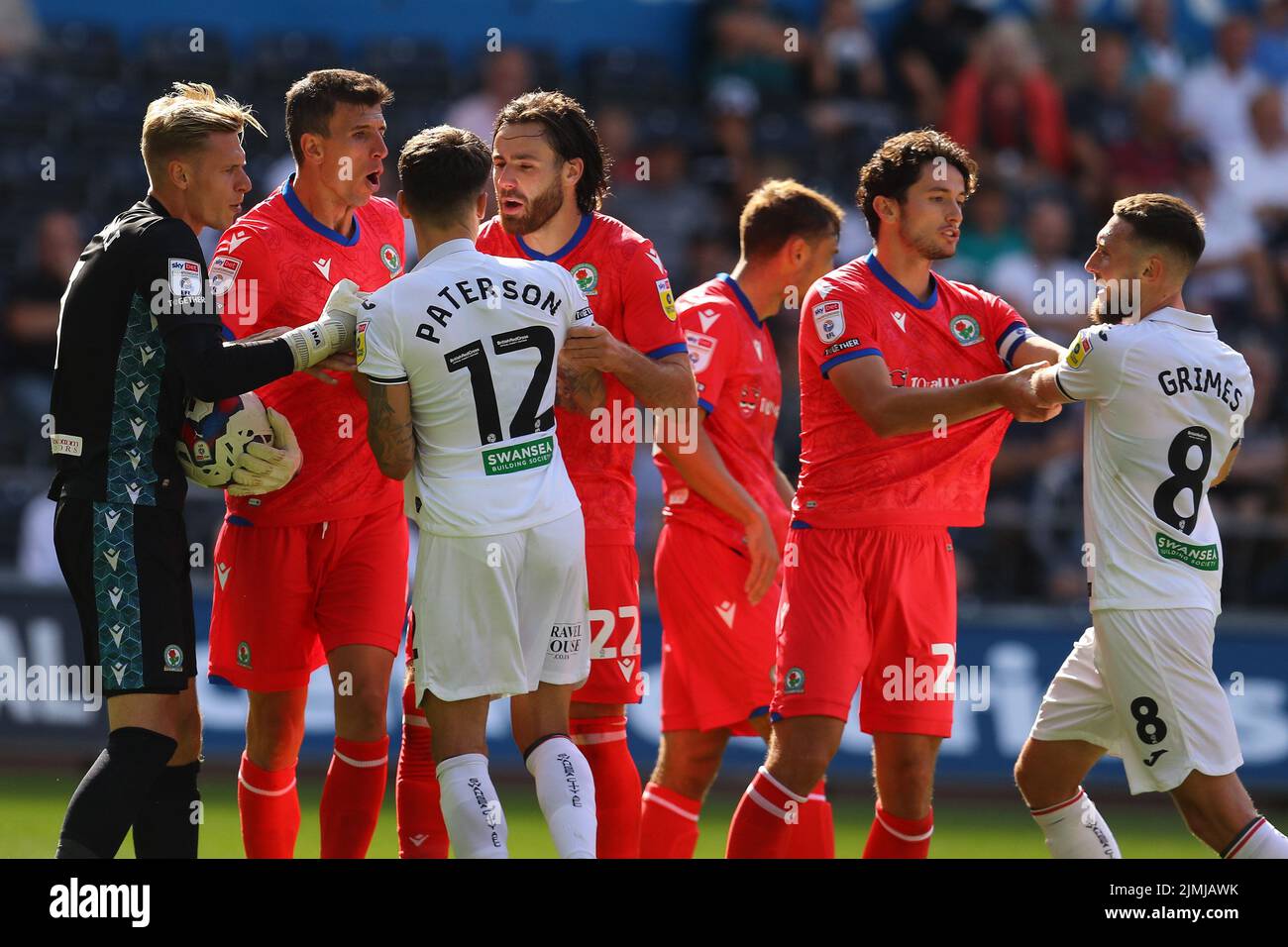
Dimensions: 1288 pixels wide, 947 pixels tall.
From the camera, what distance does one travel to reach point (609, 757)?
592 cm

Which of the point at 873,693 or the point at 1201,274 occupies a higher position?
the point at 1201,274

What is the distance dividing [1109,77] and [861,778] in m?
7.94

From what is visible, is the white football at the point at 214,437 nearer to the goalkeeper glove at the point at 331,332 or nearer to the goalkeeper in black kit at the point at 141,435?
the goalkeeper in black kit at the point at 141,435

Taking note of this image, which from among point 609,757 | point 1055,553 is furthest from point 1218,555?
point 1055,553

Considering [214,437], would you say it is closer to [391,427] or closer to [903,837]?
[391,427]

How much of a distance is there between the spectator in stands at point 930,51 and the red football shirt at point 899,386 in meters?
8.60

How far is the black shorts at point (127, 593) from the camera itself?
517cm

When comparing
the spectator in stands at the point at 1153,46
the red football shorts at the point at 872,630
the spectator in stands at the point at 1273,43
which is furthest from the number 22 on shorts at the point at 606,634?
the spectator in stands at the point at 1273,43

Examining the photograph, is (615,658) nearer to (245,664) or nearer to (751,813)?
(751,813)

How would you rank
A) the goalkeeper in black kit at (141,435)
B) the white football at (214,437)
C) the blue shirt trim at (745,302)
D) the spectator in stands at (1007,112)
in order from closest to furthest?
the goalkeeper in black kit at (141,435), the white football at (214,437), the blue shirt trim at (745,302), the spectator in stands at (1007,112)

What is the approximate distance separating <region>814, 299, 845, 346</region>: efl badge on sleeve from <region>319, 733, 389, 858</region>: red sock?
2060 mm

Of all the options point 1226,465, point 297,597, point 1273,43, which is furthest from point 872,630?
point 1273,43

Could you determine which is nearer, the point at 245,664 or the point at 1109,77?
the point at 245,664

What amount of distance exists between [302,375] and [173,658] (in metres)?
1.14
